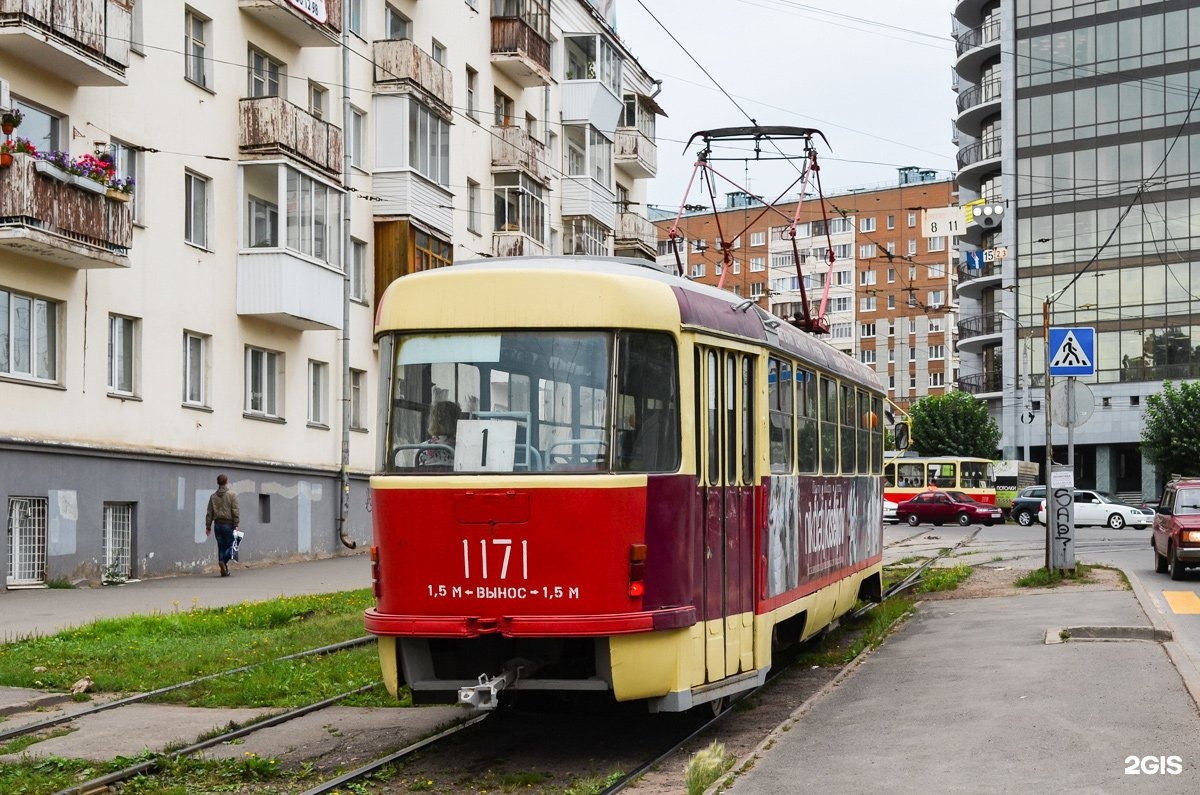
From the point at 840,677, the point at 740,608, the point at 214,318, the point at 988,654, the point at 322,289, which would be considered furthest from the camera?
the point at 322,289

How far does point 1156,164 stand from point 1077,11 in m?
7.81

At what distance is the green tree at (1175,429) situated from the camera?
61125 millimetres

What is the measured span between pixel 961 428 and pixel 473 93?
134 feet

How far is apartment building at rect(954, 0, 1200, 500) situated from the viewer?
6612 centimetres

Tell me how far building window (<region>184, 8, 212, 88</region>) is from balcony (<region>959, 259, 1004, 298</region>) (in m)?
51.4

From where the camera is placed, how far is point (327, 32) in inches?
1181

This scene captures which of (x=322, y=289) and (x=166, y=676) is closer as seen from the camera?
(x=166, y=676)

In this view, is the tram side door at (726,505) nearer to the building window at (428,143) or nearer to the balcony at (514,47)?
Result: the building window at (428,143)

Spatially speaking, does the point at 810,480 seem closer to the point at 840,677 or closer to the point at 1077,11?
the point at 840,677

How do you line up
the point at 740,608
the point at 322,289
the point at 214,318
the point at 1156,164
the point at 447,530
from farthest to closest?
the point at 1156,164 → the point at 322,289 → the point at 214,318 → the point at 740,608 → the point at 447,530

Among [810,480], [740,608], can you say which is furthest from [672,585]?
[810,480]

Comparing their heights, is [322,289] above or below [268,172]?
below

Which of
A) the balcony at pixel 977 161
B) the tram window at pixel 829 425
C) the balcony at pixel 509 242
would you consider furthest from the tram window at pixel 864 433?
the balcony at pixel 977 161

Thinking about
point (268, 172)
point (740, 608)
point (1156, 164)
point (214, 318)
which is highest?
point (1156, 164)
